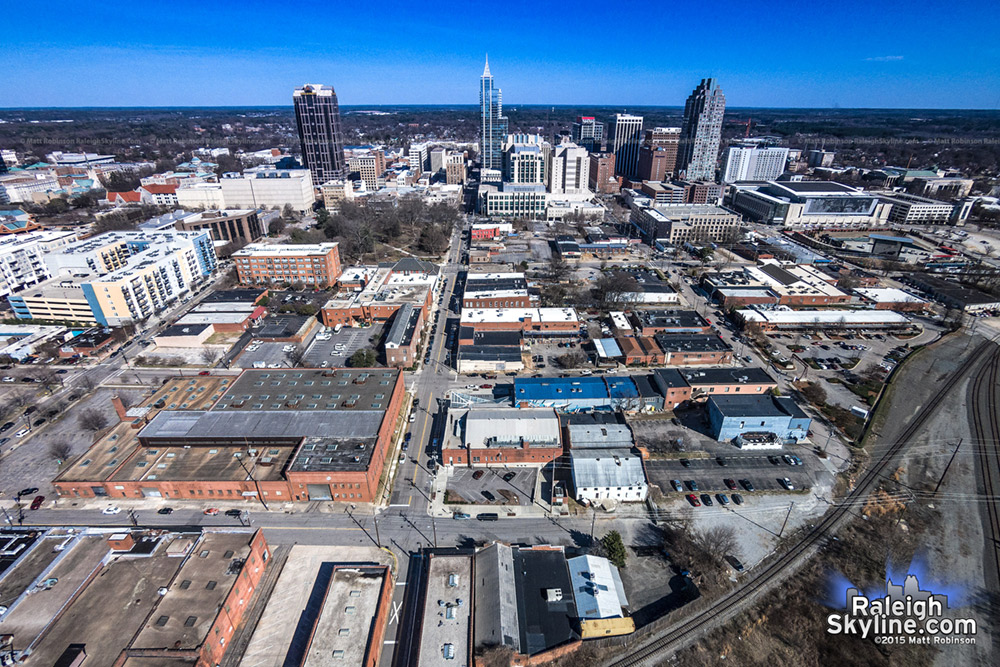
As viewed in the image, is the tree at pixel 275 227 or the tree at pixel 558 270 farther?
the tree at pixel 275 227

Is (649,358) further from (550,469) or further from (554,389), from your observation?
(550,469)

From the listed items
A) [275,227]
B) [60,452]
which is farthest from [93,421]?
[275,227]


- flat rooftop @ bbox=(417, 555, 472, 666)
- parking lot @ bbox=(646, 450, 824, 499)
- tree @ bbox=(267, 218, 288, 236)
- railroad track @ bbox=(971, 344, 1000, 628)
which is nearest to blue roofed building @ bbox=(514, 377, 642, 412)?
parking lot @ bbox=(646, 450, 824, 499)

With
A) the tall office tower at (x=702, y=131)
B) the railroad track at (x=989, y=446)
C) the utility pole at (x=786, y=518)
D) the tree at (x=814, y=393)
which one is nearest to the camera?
the railroad track at (x=989, y=446)

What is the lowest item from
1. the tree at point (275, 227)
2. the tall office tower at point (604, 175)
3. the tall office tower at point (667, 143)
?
the tree at point (275, 227)

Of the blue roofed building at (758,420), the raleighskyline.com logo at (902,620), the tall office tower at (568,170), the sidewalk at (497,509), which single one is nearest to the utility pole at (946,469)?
the blue roofed building at (758,420)

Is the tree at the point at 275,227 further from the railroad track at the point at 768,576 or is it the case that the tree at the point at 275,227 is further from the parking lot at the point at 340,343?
the railroad track at the point at 768,576

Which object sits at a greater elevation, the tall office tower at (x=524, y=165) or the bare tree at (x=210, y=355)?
the tall office tower at (x=524, y=165)
